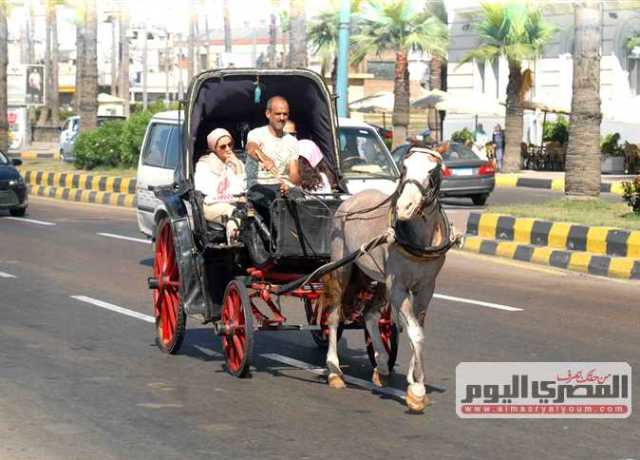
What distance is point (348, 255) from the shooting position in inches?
377

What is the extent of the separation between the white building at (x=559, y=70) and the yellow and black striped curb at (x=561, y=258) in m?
21.4

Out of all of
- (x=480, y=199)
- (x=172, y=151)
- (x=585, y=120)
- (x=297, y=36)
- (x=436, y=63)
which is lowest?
(x=480, y=199)

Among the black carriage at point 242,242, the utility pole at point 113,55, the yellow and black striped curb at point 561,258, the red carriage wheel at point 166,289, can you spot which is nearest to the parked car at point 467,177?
the yellow and black striped curb at point 561,258

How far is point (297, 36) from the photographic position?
3609 cm

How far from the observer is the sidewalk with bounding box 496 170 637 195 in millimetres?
36406

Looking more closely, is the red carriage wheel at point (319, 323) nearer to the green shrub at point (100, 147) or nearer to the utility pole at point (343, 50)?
the utility pole at point (343, 50)

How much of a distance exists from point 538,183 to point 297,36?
7.95m

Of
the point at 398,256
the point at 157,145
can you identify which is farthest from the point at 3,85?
the point at 398,256

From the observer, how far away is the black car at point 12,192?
86.1 feet

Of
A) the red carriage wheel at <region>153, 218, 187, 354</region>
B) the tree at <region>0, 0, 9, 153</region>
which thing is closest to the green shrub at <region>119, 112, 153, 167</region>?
the tree at <region>0, 0, 9, 153</region>

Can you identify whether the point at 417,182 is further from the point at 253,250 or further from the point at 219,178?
the point at 219,178

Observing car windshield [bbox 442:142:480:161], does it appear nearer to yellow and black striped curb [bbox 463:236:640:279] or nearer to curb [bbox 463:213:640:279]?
curb [bbox 463:213:640:279]

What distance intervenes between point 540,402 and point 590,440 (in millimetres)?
1028

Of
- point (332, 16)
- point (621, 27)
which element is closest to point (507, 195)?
point (621, 27)
